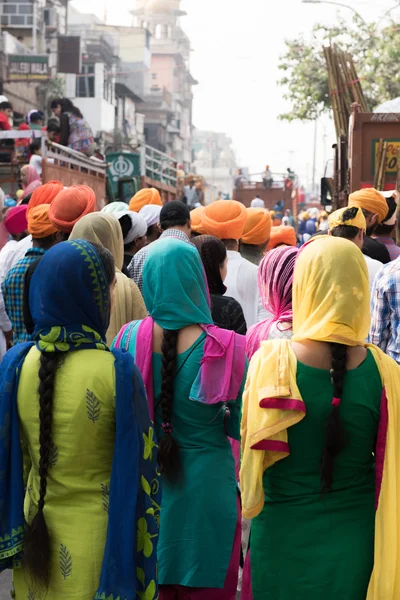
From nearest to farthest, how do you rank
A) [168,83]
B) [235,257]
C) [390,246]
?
[235,257] → [390,246] → [168,83]

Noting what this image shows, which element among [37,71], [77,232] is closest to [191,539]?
[77,232]

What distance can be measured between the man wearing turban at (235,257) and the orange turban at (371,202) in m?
0.80

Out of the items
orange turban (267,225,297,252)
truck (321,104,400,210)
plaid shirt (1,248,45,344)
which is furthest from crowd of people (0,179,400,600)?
truck (321,104,400,210)

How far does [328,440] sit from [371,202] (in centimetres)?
419

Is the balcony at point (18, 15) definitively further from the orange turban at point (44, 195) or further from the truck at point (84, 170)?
the orange turban at point (44, 195)

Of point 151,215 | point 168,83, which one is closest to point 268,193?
point 151,215

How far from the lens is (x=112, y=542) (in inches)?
115

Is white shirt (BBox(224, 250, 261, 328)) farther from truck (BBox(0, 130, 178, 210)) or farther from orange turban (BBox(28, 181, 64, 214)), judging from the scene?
truck (BBox(0, 130, 178, 210))

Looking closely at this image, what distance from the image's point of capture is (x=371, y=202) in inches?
276

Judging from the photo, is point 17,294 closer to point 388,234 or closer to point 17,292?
point 17,292

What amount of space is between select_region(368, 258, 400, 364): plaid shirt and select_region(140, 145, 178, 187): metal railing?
615 inches

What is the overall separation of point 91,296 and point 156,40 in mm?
121320

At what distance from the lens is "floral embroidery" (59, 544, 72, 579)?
2990 mm

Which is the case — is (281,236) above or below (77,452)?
below
